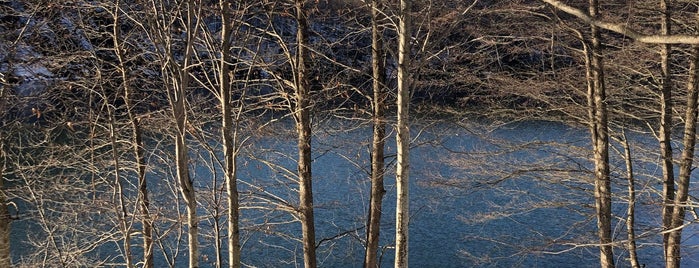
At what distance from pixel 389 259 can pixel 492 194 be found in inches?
188

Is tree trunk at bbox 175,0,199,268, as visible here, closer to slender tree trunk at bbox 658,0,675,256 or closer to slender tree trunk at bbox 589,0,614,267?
slender tree trunk at bbox 589,0,614,267

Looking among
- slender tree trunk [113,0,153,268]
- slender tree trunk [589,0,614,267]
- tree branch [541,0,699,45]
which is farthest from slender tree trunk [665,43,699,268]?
slender tree trunk [113,0,153,268]

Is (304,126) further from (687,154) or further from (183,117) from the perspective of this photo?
(687,154)

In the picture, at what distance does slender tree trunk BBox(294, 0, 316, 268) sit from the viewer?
28.3ft

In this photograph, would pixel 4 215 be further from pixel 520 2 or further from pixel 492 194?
pixel 492 194

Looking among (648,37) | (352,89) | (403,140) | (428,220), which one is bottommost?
(428,220)

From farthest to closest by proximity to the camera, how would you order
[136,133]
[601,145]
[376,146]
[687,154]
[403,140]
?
[136,133] → [601,145] → [376,146] → [687,154] → [403,140]

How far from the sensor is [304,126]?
28.8ft

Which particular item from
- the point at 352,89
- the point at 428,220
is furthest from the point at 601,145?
the point at 428,220

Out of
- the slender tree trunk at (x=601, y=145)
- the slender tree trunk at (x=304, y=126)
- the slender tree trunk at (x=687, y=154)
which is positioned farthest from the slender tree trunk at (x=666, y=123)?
the slender tree trunk at (x=304, y=126)

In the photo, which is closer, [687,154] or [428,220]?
[687,154]

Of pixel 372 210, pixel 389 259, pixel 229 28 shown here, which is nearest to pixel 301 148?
pixel 372 210

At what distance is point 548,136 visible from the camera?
688 inches

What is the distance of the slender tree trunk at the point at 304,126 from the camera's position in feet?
28.3
